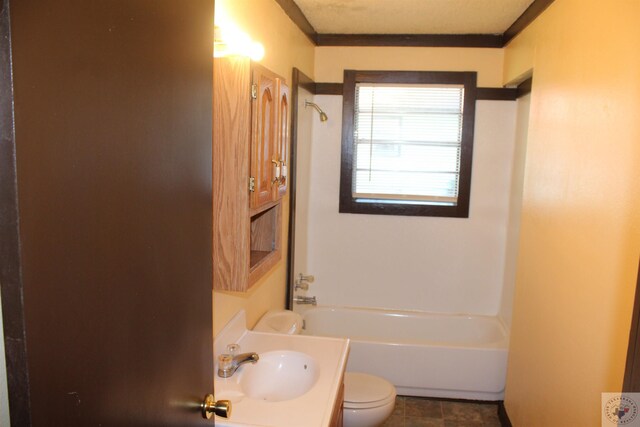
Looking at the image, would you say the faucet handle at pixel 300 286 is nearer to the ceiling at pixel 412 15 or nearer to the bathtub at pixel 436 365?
the bathtub at pixel 436 365

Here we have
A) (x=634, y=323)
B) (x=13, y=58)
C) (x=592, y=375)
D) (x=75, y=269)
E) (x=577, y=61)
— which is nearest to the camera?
(x=13, y=58)

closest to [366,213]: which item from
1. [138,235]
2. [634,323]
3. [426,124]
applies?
[426,124]

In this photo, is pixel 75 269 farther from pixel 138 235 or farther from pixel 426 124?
pixel 426 124

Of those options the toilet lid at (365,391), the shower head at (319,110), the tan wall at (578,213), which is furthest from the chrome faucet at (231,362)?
the shower head at (319,110)

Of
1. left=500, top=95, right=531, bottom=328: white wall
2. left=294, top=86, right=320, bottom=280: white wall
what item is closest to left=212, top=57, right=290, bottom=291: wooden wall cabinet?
left=294, top=86, right=320, bottom=280: white wall

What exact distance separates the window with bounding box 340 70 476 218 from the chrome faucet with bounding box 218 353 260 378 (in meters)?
2.05

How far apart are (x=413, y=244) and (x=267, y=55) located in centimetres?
195

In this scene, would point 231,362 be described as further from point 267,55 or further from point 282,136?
point 267,55

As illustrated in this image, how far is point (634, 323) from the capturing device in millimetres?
1083

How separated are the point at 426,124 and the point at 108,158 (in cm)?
A: 315

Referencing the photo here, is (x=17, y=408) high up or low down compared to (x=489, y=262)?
up

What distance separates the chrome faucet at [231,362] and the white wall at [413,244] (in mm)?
1798

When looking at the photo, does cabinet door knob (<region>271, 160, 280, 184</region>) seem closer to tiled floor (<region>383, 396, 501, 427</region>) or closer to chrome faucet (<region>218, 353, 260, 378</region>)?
chrome faucet (<region>218, 353, 260, 378</region>)

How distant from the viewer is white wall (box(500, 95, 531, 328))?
131 inches
